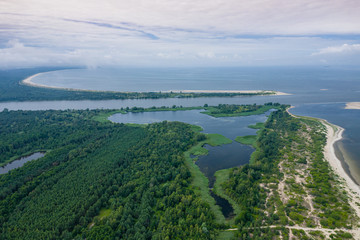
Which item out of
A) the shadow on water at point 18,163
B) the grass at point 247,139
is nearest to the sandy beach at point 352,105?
the grass at point 247,139

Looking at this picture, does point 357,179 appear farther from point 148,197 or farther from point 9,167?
point 9,167

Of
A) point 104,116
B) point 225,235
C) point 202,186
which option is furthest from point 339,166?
point 104,116

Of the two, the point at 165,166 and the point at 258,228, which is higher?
the point at 165,166

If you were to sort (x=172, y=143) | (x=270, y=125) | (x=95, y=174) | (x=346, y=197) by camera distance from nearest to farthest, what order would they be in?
(x=346, y=197), (x=95, y=174), (x=172, y=143), (x=270, y=125)

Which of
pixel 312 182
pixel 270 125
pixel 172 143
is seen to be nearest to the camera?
pixel 312 182

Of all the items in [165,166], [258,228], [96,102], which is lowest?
[258,228]

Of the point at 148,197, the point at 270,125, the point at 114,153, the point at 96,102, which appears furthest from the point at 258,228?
the point at 96,102

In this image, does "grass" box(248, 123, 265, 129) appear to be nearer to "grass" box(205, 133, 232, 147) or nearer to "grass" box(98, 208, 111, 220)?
"grass" box(205, 133, 232, 147)

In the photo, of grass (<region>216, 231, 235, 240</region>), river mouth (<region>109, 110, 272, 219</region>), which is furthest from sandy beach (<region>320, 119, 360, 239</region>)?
river mouth (<region>109, 110, 272, 219</region>)
